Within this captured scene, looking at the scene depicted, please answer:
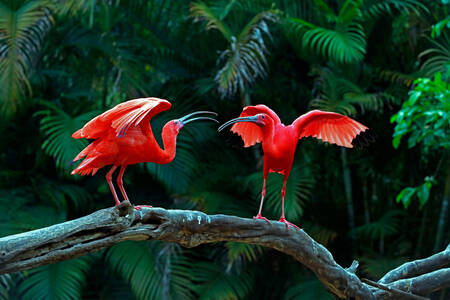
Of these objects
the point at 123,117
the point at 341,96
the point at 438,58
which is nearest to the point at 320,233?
the point at 341,96

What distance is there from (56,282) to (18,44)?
2323 millimetres

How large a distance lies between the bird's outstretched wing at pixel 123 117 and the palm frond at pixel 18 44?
118 inches

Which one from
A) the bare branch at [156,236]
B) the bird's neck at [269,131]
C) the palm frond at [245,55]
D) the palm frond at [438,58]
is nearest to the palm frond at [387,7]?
the palm frond at [438,58]

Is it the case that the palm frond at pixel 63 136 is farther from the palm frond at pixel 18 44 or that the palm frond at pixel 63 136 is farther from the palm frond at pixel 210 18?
the palm frond at pixel 210 18

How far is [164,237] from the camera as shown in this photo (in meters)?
2.78

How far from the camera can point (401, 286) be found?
11.2 ft

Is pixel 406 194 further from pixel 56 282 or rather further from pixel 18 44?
pixel 18 44

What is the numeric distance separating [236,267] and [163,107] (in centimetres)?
339

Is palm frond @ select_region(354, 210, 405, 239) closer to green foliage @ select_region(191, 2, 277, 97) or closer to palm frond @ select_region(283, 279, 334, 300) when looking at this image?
palm frond @ select_region(283, 279, 334, 300)

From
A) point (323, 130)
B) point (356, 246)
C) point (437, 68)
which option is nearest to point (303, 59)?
point (437, 68)

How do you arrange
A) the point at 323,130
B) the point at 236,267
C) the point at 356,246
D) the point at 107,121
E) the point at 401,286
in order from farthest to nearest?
the point at 356,246 < the point at 236,267 < the point at 323,130 < the point at 401,286 < the point at 107,121

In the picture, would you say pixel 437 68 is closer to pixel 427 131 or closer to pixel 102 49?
pixel 427 131

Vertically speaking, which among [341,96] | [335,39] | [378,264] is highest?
[335,39]

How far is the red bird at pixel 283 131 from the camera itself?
319 centimetres
